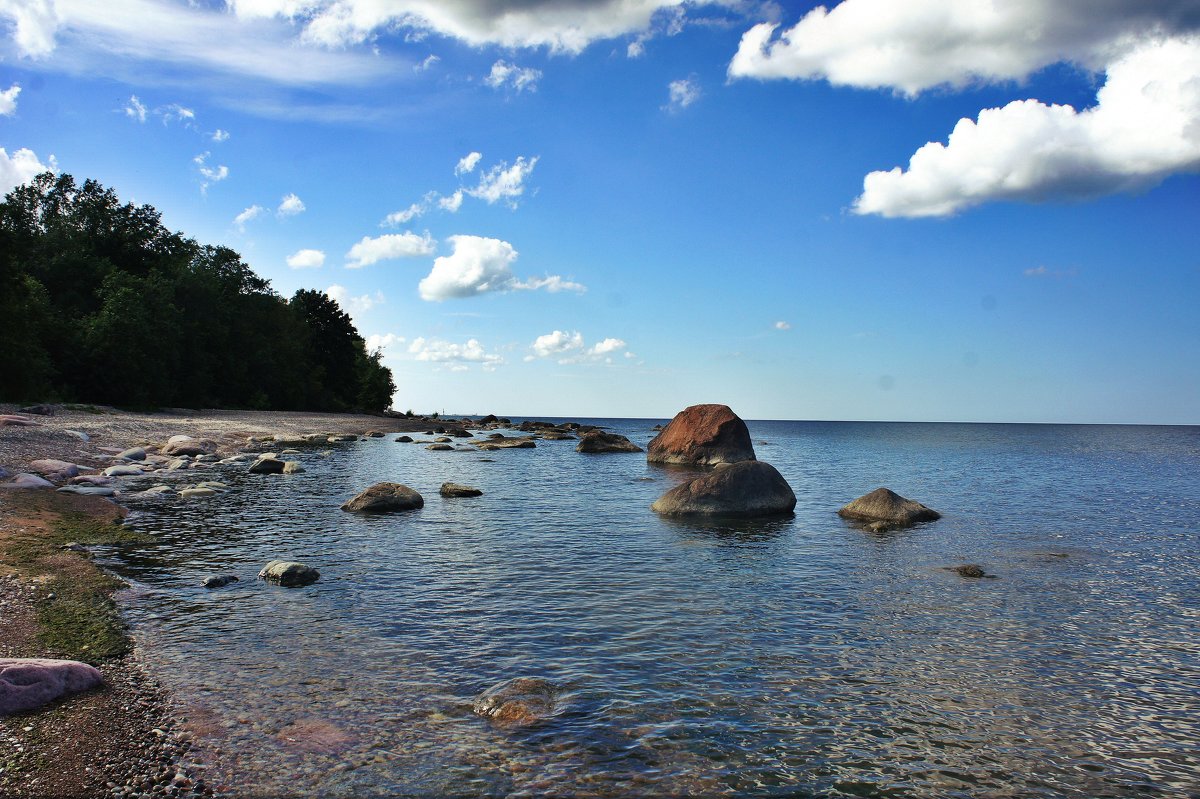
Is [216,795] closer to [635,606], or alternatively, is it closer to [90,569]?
[635,606]

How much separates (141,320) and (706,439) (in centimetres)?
4750

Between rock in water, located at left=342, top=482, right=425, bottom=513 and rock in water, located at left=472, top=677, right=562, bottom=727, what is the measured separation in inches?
578

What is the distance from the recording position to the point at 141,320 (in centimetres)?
5391

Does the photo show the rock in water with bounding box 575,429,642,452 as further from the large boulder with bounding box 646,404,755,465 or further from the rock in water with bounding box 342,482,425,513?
the rock in water with bounding box 342,482,425,513

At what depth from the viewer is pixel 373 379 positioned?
124 metres

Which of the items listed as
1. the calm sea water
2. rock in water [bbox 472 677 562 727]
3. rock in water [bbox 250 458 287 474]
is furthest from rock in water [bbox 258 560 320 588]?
rock in water [bbox 250 458 287 474]

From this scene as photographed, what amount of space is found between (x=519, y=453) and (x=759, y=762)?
153 feet

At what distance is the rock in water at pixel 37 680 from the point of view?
6.59 meters

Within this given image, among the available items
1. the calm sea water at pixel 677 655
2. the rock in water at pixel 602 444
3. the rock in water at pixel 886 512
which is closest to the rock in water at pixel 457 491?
the calm sea water at pixel 677 655

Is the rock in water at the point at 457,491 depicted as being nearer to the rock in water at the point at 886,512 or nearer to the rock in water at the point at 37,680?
the rock in water at the point at 886,512

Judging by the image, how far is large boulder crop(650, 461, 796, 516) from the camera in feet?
71.5

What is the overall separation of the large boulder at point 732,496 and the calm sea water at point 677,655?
1.91 metres

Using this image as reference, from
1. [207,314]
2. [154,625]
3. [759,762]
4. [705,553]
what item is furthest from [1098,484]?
[207,314]

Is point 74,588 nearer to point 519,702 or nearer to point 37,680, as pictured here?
point 37,680
